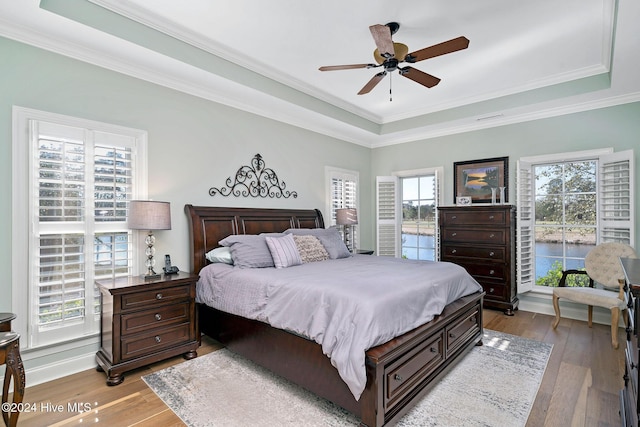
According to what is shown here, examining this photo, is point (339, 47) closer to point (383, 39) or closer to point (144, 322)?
point (383, 39)

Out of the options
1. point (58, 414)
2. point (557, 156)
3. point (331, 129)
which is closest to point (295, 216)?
point (331, 129)

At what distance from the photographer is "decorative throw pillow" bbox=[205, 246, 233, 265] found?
341cm

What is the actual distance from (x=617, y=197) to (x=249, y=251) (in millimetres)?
4226

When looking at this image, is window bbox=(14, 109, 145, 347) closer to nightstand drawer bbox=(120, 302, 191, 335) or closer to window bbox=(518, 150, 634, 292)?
nightstand drawer bbox=(120, 302, 191, 335)

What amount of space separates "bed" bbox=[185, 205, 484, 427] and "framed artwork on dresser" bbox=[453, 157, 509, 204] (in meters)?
2.19

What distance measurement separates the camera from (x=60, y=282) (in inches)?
106

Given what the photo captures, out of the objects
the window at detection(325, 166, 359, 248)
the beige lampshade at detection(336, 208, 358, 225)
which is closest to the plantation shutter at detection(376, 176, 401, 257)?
the window at detection(325, 166, 359, 248)

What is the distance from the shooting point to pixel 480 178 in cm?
503

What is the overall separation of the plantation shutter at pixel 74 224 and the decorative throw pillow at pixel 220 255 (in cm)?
76

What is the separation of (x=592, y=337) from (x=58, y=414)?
492 cm

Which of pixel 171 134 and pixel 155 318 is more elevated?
pixel 171 134

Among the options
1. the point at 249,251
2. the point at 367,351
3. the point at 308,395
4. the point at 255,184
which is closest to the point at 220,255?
the point at 249,251

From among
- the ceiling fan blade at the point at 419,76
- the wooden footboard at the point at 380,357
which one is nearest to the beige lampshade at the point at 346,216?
the wooden footboard at the point at 380,357

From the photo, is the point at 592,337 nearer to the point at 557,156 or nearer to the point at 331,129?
the point at 557,156
